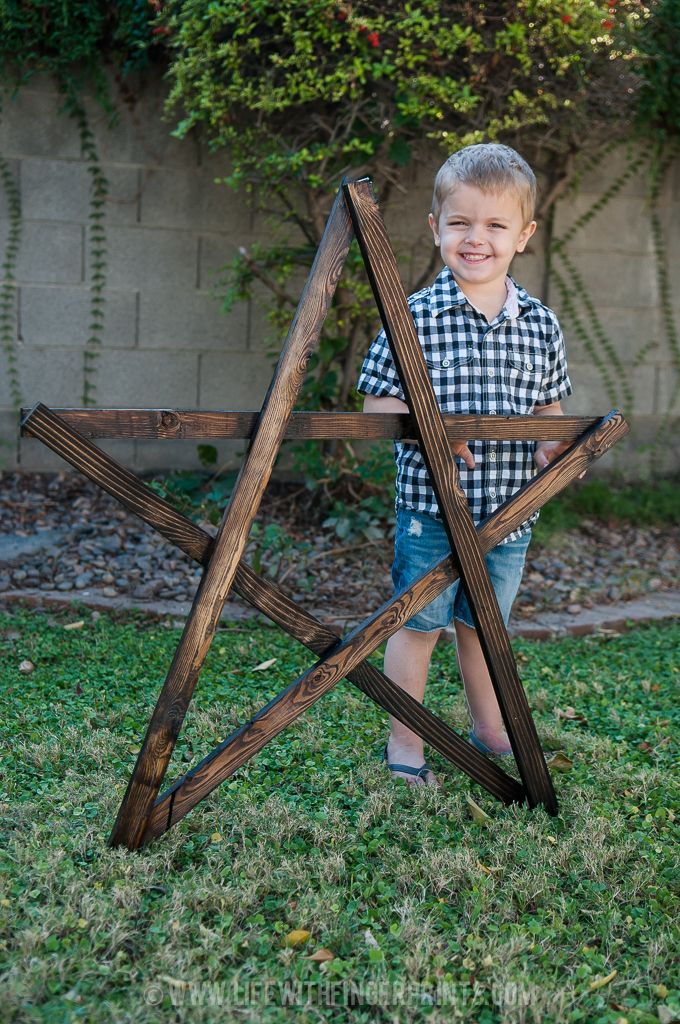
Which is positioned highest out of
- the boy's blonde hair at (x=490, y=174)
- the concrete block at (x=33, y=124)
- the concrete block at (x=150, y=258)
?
the concrete block at (x=33, y=124)

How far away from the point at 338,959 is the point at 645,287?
4950 millimetres

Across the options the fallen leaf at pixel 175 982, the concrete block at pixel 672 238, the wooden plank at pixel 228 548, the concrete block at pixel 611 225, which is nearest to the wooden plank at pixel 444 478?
the wooden plank at pixel 228 548

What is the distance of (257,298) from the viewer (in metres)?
4.96

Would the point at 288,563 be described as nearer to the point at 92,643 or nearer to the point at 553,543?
the point at 92,643

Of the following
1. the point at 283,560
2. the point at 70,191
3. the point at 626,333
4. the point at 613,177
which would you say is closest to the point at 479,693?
the point at 283,560

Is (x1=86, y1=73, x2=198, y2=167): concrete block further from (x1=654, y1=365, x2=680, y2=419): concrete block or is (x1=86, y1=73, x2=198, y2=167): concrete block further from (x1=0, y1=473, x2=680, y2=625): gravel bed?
(x1=654, y1=365, x2=680, y2=419): concrete block

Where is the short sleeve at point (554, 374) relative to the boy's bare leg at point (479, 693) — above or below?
above

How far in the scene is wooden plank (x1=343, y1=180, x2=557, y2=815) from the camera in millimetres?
1892

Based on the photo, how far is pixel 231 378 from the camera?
5164 mm

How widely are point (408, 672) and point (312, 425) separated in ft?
2.71

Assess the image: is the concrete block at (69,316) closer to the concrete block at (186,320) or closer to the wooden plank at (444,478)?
the concrete block at (186,320)

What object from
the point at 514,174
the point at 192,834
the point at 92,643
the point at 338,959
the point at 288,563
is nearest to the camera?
the point at 338,959

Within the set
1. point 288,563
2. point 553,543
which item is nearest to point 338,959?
point 288,563

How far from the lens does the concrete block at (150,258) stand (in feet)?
16.4
